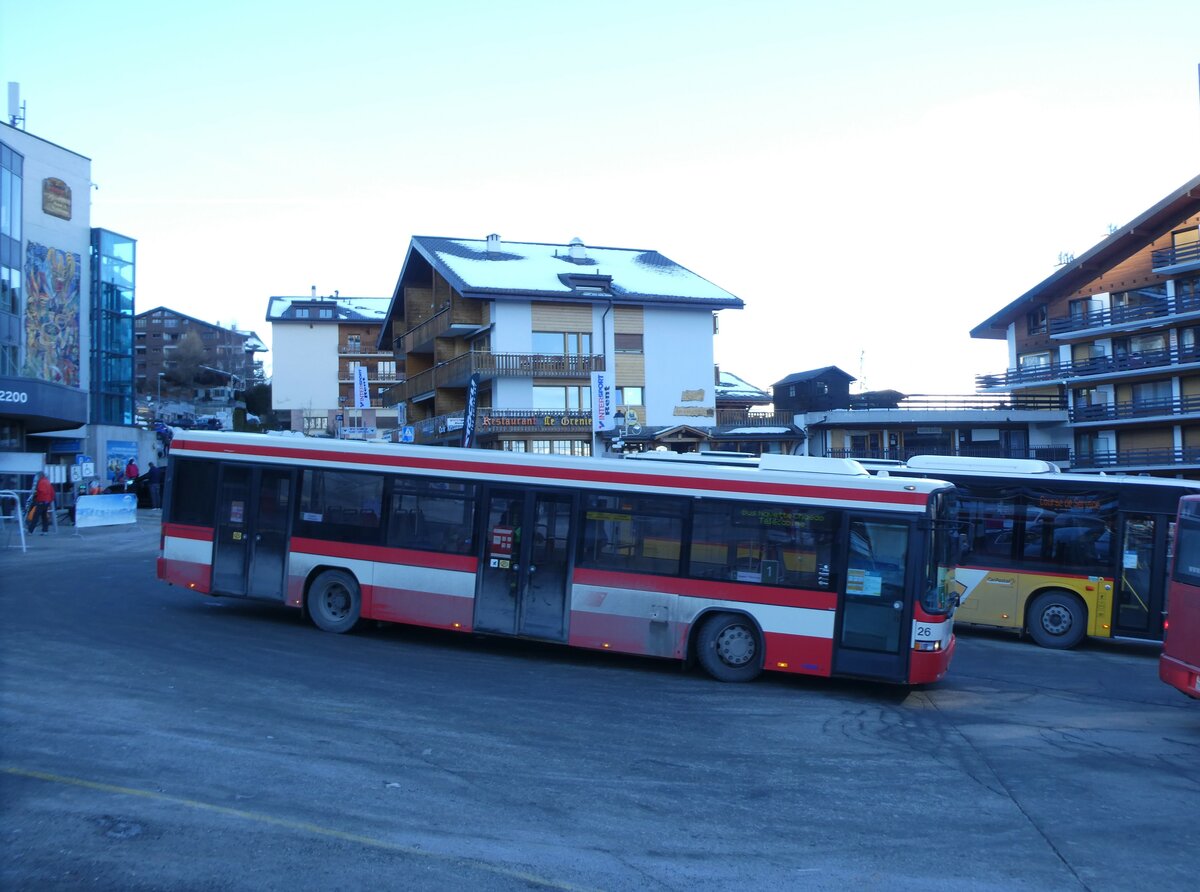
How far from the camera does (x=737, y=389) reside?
77000mm

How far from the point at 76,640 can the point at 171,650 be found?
1447 millimetres

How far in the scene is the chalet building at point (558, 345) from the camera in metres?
45.4

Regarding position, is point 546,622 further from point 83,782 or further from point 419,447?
point 83,782

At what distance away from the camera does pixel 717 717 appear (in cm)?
1021

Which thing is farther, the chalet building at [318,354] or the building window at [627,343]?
the chalet building at [318,354]

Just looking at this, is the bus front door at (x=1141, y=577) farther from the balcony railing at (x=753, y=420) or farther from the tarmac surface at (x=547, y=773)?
the balcony railing at (x=753, y=420)

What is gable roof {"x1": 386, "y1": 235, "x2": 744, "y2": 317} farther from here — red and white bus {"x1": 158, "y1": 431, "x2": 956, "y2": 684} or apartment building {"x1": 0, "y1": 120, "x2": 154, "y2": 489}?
red and white bus {"x1": 158, "y1": 431, "x2": 956, "y2": 684}

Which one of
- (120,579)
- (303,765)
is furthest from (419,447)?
(120,579)

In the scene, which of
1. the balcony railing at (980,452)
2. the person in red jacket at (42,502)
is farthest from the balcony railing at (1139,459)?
the person in red jacket at (42,502)

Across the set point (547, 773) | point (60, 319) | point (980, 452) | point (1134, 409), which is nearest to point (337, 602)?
point (547, 773)

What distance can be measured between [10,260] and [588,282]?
26.4 meters

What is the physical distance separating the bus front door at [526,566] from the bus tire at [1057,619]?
9.14 m

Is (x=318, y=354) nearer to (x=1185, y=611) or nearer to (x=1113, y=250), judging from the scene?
(x=1113, y=250)

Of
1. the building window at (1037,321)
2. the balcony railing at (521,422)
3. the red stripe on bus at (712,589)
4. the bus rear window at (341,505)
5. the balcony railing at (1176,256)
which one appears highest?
the balcony railing at (1176,256)
